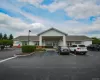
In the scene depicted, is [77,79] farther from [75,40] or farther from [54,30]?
[75,40]

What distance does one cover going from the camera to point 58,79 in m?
7.42

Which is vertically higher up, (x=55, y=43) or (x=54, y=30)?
(x=54, y=30)

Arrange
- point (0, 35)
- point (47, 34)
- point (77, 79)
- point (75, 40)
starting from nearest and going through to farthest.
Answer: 1. point (77, 79)
2. point (47, 34)
3. point (75, 40)
4. point (0, 35)

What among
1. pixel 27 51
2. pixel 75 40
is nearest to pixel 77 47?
pixel 27 51

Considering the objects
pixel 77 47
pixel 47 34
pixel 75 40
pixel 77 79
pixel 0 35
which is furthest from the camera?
pixel 0 35

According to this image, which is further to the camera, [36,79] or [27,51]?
[27,51]

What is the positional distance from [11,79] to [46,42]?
51656mm

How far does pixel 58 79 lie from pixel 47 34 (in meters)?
37.6

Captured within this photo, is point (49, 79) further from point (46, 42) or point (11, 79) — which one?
point (46, 42)

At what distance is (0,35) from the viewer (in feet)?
398

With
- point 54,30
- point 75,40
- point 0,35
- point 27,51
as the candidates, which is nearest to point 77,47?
point 27,51

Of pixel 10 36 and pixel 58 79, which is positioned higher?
pixel 10 36

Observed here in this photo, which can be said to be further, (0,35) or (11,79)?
(0,35)

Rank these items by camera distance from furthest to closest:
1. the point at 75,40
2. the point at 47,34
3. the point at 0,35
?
the point at 0,35, the point at 75,40, the point at 47,34
